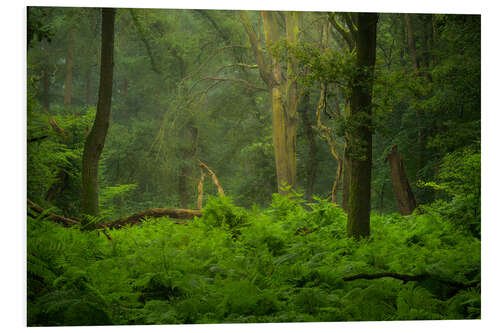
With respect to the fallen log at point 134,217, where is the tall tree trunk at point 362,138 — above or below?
above

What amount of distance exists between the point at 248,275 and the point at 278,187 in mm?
3054

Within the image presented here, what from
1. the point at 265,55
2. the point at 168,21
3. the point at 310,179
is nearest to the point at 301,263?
the point at 310,179

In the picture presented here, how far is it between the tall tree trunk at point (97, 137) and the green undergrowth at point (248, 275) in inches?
18.7

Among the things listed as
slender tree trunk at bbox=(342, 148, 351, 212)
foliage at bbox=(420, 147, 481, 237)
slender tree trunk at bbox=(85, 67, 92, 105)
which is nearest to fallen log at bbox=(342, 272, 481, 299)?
foliage at bbox=(420, 147, 481, 237)

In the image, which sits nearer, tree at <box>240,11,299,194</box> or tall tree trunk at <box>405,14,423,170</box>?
tall tree trunk at <box>405,14,423,170</box>

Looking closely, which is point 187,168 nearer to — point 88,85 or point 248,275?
point 88,85

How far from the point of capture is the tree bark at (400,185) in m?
5.64

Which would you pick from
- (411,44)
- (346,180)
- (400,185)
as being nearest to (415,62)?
(411,44)

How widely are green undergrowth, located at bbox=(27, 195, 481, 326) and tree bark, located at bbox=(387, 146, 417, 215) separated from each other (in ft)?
2.18

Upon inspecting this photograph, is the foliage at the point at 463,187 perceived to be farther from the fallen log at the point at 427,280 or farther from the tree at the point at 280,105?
the tree at the point at 280,105

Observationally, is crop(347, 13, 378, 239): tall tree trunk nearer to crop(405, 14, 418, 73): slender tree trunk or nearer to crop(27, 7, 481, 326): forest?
crop(27, 7, 481, 326): forest

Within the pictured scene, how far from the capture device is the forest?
390cm

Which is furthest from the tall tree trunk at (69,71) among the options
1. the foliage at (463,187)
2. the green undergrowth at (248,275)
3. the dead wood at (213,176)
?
the foliage at (463,187)
